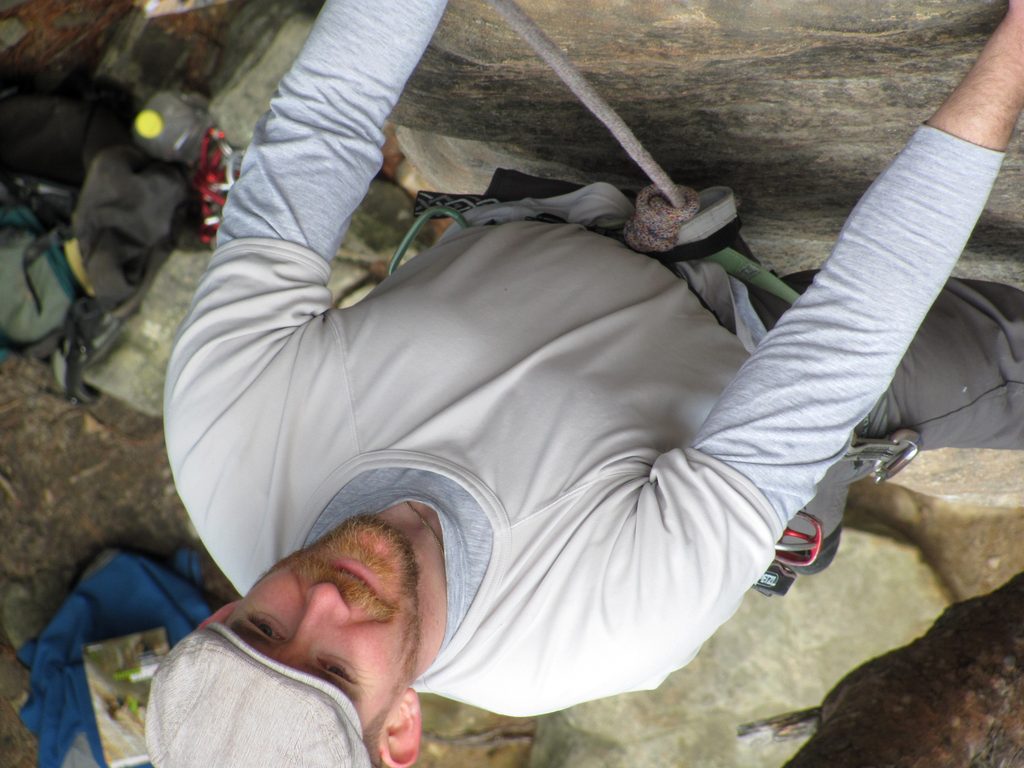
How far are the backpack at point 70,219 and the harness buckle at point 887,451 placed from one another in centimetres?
259

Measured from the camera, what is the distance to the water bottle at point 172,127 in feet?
10.2

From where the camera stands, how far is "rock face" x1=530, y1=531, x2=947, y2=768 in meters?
2.87

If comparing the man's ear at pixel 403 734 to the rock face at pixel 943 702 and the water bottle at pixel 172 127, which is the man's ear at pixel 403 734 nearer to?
the rock face at pixel 943 702

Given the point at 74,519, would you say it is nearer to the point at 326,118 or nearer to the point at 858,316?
the point at 326,118

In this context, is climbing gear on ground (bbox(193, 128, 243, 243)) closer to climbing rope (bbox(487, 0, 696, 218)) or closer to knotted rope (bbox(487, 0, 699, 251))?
knotted rope (bbox(487, 0, 699, 251))

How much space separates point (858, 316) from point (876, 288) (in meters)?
0.04

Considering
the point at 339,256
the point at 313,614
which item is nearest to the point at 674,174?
the point at 313,614

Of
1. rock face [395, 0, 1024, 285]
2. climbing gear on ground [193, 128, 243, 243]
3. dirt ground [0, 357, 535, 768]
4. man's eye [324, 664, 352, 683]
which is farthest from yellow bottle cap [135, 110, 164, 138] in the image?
man's eye [324, 664, 352, 683]

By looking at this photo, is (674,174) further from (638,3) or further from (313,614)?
(313,614)

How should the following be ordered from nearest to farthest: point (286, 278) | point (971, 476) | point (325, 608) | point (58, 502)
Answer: point (325, 608) < point (286, 278) < point (971, 476) < point (58, 502)

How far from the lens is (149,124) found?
311cm

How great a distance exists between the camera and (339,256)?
3.23 m

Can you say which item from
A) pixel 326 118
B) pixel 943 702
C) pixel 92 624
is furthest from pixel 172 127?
pixel 943 702

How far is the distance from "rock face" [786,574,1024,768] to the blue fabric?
2.58 metres
